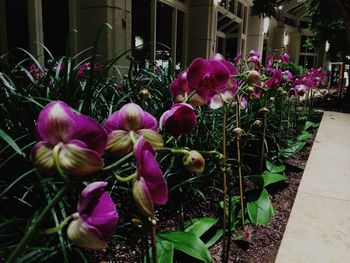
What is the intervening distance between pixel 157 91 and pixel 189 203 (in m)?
0.82

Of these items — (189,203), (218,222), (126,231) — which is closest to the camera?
(126,231)

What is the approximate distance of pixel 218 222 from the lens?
1471 mm

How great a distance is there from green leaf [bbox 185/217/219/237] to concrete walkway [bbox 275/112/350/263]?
305 mm

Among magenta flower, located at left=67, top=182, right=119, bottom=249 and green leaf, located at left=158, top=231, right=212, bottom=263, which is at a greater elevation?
magenta flower, located at left=67, top=182, right=119, bottom=249

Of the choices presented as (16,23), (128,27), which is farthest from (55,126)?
(128,27)

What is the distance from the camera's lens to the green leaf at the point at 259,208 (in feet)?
5.08

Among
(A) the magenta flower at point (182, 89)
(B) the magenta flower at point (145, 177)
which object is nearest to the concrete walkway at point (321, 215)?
(A) the magenta flower at point (182, 89)

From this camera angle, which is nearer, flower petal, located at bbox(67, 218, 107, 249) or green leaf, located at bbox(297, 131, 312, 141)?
flower petal, located at bbox(67, 218, 107, 249)

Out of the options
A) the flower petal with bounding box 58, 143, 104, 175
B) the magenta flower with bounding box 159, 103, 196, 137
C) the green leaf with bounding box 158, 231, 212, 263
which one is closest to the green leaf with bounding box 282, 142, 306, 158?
the green leaf with bounding box 158, 231, 212, 263

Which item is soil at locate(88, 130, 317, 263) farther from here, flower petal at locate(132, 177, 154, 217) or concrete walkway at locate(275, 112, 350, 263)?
flower petal at locate(132, 177, 154, 217)

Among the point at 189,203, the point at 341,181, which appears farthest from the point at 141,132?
the point at 341,181

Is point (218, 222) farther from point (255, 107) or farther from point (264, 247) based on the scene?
point (255, 107)

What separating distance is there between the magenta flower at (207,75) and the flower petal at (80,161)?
40 centimetres

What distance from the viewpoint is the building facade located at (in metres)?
3.54
